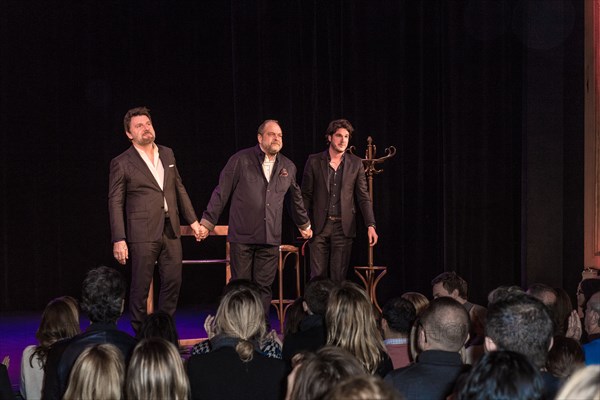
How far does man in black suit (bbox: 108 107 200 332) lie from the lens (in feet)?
18.2

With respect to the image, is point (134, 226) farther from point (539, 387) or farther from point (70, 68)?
point (539, 387)

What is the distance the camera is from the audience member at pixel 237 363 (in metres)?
2.93

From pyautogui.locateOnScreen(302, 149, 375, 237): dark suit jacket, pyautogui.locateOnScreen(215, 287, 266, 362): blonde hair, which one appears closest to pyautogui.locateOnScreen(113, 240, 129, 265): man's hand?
pyautogui.locateOnScreen(302, 149, 375, 237): dark suit jacket

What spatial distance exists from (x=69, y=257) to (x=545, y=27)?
5.10 metres

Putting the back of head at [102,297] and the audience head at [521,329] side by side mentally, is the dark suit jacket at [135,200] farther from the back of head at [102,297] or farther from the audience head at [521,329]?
the audience head at [521,329]

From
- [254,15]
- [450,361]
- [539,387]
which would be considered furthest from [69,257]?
[539,387]

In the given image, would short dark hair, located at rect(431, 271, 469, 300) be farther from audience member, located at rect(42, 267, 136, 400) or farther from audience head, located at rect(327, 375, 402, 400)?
audience head, located at rect(327, 375, 402, 400)

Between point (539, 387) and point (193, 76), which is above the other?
point (193, 76)

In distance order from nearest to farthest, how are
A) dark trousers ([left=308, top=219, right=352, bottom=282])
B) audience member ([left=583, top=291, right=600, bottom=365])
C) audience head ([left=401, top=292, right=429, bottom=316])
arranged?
1. audience member ([left=583, top=291, right=600, bottom=365])
2. audience head ([left=401, top=292, right=429, bottom=316])
3. dark trousers ([left=308, top=219, right=352, bottom=282])

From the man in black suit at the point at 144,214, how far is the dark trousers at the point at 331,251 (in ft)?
4.09

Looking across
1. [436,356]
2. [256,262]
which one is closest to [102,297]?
[436,356]

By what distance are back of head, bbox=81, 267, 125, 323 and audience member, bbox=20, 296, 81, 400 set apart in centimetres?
22

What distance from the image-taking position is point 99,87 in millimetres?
8344

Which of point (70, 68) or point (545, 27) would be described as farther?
point (70, 68)
